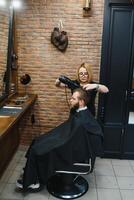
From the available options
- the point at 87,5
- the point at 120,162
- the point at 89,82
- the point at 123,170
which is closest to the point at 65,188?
the point at 123,170

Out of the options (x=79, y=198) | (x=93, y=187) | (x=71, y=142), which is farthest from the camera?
(x=93, y=187)

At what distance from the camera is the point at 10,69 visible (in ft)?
10.6

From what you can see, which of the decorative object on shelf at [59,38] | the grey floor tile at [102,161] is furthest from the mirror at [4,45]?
the grey floor tile at [102,161]

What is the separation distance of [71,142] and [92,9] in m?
1.77

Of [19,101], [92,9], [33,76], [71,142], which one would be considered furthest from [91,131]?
[92,9]

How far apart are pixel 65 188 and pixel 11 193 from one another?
553 millimetres

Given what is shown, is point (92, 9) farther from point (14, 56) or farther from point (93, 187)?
point (93, 187)

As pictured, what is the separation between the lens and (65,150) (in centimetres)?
233

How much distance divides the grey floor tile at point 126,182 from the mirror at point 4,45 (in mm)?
1695

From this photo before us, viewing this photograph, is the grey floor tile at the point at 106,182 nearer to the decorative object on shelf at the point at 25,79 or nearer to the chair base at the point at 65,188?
the chair base at the point at 65,188

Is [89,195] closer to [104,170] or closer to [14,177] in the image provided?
[104,170]

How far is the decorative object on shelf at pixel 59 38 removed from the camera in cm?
320

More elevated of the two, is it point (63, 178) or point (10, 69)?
point (10, 69)

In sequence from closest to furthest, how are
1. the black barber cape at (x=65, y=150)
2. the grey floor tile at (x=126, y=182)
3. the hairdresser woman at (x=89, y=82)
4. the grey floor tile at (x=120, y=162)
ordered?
the black barber cape at (x=65, y=150) → the grey floor tile at (x=126, y=182) → the hairdresser woman at (x=89, y=82) → the grey floor tile at (x=120, y=162)
